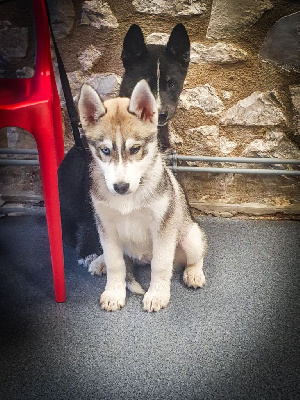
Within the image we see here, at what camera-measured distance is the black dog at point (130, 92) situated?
179 cm

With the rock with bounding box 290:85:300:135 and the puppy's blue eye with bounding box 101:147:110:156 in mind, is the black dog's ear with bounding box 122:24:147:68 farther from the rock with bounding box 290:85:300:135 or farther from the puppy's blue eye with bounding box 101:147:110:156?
the rock with bounding box 290:85:300:135

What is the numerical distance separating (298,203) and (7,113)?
1743 mm

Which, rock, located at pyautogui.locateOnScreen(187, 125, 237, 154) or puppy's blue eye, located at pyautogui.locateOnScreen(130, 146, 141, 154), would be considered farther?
rock, located at pyautogui.locateOnScreen(187, 125, 237, 154)

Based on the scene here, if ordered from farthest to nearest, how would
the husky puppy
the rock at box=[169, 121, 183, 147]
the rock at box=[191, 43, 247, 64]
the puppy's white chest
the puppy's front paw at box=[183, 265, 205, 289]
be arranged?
the rock at box=[169, 121, 183, 147] → the rock at box=[191, 43, 247, 64] → the puppy's front paw at box=[183, 265, 205, 289] → the puppy's white chest → the husky puppy

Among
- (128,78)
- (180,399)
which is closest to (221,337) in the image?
(180,399)

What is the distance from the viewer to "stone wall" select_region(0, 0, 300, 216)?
189cm

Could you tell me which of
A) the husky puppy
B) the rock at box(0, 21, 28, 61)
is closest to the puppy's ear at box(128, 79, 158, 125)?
the husky puppy

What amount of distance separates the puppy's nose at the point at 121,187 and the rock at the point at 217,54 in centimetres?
99

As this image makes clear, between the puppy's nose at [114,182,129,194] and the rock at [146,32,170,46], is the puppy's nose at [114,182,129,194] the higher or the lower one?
the lower one

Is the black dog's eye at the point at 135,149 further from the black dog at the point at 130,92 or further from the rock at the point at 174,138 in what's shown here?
the rock at the point at 174,138

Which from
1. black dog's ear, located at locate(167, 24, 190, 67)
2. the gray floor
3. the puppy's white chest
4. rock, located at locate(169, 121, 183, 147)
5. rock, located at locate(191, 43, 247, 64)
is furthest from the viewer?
rock, located at locate(169, 121, 183, 147)

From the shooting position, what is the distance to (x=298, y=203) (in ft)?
7.49

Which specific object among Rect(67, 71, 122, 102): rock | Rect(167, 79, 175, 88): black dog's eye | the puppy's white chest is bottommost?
the puppy's white chest

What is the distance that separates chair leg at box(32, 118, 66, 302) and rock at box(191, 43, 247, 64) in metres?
0.96
